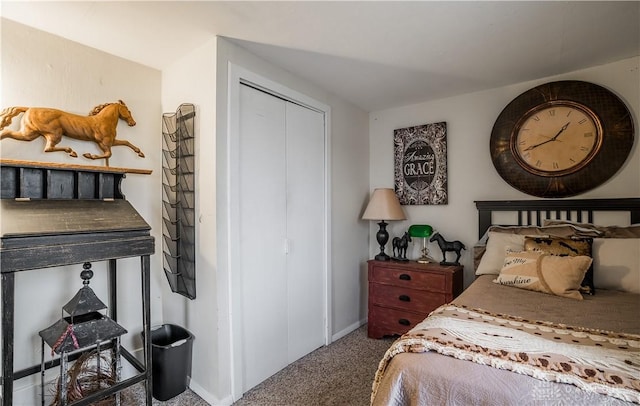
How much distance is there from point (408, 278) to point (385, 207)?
27.3 inches

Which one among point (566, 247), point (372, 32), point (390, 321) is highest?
point (372, 32)

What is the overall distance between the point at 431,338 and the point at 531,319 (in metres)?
0.63

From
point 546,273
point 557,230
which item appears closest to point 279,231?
point 546,273

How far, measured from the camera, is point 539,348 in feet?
3.67

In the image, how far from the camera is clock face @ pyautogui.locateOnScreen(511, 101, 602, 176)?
A: 94.0 inches

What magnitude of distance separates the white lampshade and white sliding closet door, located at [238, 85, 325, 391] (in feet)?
1.78

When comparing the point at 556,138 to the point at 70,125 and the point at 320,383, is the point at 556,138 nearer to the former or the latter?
the point at 320,383

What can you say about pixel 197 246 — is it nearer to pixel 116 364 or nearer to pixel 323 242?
pixel 116 364

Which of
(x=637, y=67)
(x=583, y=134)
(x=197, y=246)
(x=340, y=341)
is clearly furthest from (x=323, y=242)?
(x=637, y=67)

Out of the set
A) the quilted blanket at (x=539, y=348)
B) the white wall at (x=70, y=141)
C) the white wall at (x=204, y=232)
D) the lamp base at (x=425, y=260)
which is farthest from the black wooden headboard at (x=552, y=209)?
the white wall at (x=70, y=141)

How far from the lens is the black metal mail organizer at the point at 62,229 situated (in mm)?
1303

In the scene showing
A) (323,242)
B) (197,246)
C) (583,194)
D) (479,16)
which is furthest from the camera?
(323,242)

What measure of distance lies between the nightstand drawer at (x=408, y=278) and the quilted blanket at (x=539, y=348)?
114 centimetres

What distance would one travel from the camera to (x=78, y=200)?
1.77 meters
